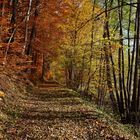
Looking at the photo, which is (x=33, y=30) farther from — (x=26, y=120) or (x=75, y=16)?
(x=26, y=120)

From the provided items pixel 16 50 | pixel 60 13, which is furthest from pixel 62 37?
pixel 16 50

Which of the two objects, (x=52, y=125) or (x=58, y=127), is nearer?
(x=58, y=127)

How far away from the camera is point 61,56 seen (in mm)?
38125

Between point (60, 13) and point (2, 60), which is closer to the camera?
point (2, 60)

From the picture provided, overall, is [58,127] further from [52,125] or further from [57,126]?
[52,125]

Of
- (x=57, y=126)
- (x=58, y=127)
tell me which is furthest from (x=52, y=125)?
(x=58, y=127)

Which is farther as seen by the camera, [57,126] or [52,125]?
[52,125]

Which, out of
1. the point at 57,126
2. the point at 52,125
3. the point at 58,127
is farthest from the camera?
the point at 52,125

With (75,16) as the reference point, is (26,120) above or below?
below

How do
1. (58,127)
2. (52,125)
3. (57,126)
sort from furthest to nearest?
(52,125)
(57,126)
(58,127)

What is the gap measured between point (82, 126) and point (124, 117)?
6554 mm

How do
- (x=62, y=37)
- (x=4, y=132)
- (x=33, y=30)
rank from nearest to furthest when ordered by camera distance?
1. (x=4, y=132)
2. (x=33, y=30)
3. (x=62, y=37)

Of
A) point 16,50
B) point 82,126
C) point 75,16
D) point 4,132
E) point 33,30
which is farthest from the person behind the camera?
point 33,30

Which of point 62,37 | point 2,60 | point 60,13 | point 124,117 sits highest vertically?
point 60,13
